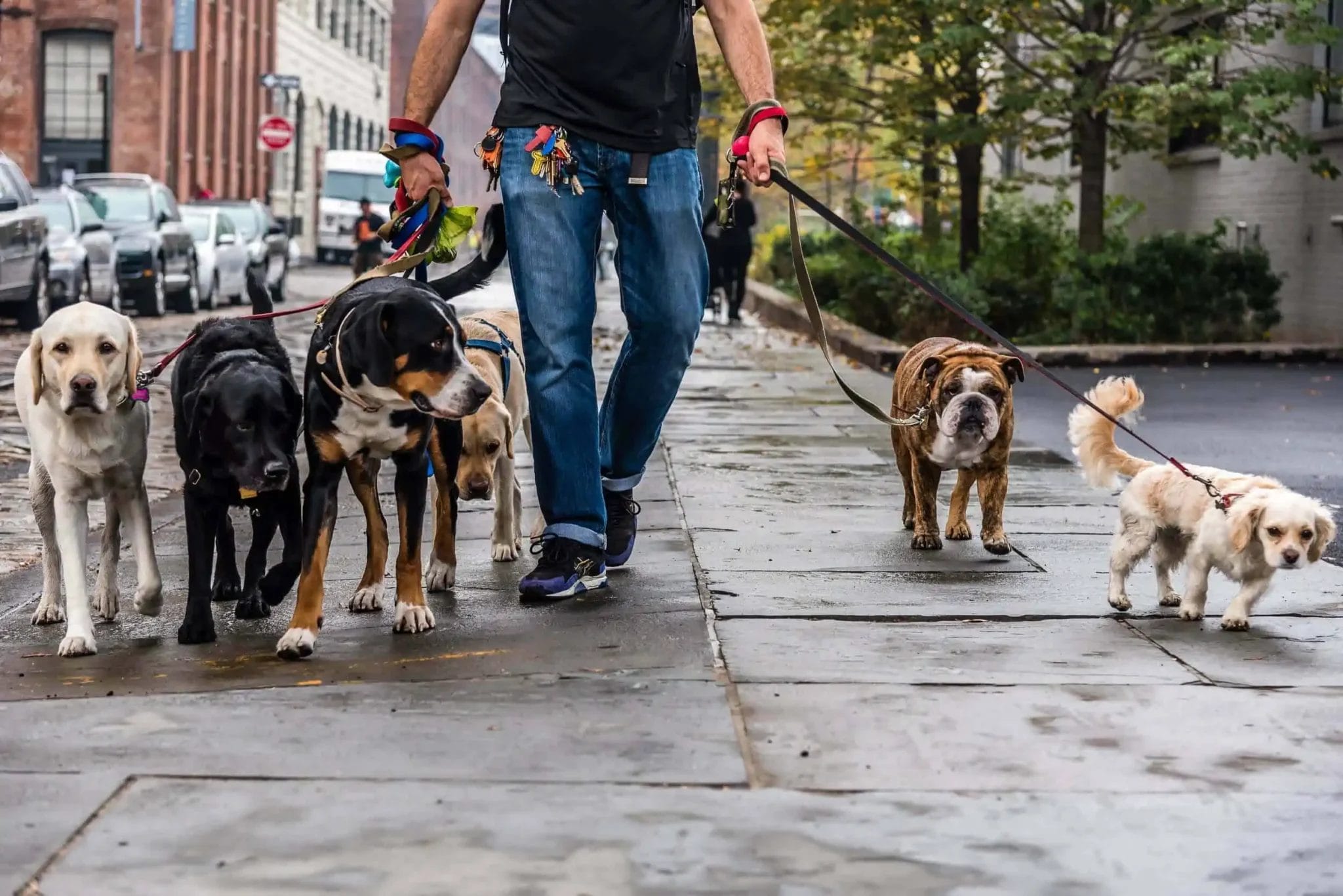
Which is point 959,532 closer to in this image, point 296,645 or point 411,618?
point 411,618

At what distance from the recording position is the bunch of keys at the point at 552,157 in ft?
18.6

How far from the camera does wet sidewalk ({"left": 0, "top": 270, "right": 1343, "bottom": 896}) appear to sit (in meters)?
3.16

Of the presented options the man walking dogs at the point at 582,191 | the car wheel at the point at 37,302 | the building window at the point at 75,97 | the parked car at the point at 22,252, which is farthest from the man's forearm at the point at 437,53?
the building window at the point at 75,97

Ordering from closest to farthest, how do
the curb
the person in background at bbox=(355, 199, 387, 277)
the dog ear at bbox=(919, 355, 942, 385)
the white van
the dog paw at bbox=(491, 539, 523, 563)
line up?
1. the dog paw at bbox=(491, 539, 523, 563)
2. the dog ear at bbox=(919, 355, 942, 385)
3. the curb
4. the person in background at bbox=(355, 199, 387, 277)
5. the white van

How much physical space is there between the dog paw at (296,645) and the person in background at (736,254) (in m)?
20.5

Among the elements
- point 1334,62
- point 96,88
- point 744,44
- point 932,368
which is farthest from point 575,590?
point 96,88

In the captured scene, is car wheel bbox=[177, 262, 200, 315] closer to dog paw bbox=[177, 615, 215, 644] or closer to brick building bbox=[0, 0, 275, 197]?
brick building bbox=[0, 0, 275, 197]

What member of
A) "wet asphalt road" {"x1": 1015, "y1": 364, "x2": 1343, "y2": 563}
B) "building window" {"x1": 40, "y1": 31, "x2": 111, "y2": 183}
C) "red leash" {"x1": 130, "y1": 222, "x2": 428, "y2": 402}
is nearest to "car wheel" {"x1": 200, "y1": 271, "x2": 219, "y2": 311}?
"wet asphalt road" {"x1": 1015, "y1": 364, "x2": 1343, "y2": 563}

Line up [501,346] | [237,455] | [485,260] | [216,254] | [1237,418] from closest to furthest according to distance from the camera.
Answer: [237,455]
[485,260]
[501,346]
[1237,418]
[216,254]

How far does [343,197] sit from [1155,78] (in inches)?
1385

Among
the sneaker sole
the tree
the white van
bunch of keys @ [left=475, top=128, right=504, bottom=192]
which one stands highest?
the white van

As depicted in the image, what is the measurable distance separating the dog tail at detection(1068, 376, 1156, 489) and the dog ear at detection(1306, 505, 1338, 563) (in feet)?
2.77

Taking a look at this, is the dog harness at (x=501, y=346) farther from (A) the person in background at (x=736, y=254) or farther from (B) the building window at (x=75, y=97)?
(B) the building window at (x=75, y=97)

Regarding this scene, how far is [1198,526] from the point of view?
5602mm
